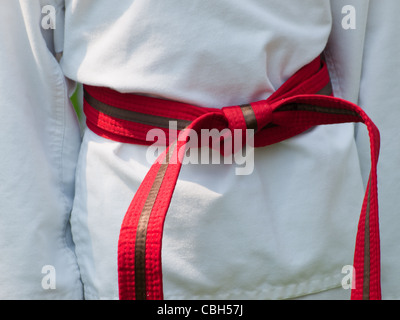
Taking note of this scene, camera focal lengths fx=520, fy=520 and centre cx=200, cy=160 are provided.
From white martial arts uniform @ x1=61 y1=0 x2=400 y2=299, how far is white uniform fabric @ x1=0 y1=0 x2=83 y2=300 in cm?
5

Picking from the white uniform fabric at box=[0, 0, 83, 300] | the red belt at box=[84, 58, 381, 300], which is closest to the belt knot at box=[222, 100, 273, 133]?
the red belt at box=[84, 58, 381, 300]

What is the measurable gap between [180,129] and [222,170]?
9 centimetres

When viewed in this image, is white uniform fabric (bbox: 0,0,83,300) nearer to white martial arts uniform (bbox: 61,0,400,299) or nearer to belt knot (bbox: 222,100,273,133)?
white martial arts uniform (bbox: 61,0,400,299)

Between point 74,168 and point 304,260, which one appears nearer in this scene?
point 304,260

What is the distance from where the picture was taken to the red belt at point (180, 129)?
23.3 inches

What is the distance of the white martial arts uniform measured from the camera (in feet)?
2.55

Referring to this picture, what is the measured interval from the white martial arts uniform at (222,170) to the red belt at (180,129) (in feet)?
0.09

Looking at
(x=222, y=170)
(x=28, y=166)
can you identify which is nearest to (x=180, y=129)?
(x=222, y=170)

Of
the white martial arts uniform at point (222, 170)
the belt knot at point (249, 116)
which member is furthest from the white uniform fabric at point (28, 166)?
the belt knot at point (249, 116)

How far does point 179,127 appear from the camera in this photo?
790 mm

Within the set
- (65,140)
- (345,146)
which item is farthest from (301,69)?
(65,140)

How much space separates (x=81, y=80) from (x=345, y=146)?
1.46ft

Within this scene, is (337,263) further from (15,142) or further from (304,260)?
(15,142)

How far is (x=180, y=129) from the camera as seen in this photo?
2.59ft
